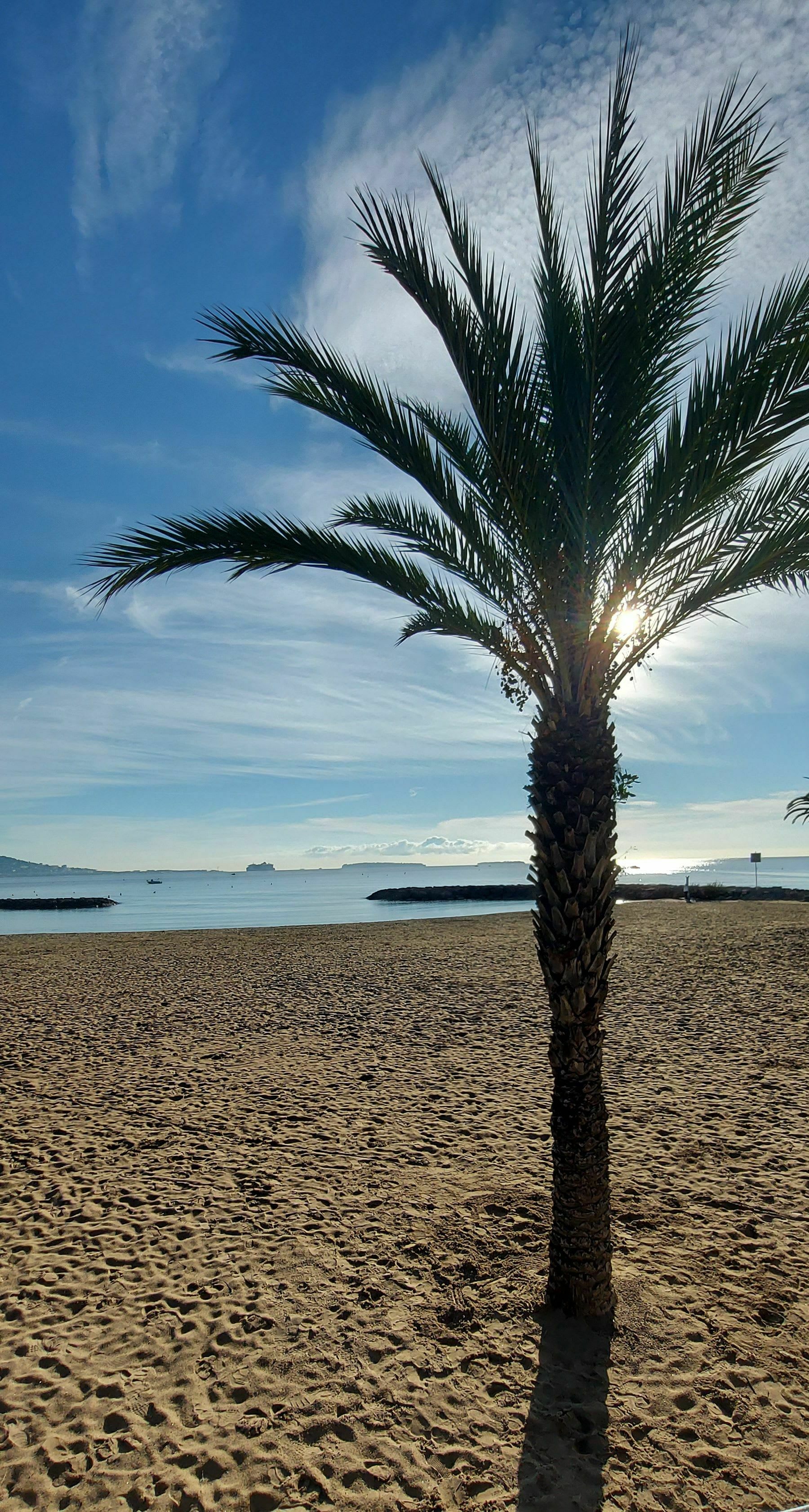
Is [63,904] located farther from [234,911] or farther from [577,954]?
[577,954]

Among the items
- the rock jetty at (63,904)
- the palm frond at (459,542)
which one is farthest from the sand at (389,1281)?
the rock jetty at (63,904)

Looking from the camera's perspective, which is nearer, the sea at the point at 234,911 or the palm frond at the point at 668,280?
the palm frond at the point at 668,280

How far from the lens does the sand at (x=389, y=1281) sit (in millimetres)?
3404

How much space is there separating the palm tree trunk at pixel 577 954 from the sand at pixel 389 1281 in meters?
0.46

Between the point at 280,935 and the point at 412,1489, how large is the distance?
76.6ft

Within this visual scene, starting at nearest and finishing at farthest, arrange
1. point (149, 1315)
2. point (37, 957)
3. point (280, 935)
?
point (149, 1315) < point (37, 957) < point (280, 935)

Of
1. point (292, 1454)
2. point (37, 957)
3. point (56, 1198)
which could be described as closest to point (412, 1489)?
point (292, 1454)

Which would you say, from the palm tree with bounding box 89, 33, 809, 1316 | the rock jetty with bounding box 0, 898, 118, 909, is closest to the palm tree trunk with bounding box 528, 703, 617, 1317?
the palm tree with bounding box 89, 33, 809, 1316

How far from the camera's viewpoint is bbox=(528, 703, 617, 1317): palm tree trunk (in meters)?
4.05

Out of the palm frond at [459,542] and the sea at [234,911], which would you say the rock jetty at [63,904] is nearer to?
the sea at [234,911]

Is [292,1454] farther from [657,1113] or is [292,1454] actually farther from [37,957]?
[37,957]

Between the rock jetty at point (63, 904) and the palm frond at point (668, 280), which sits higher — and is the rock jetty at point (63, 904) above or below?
below

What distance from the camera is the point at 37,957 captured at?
21.4m

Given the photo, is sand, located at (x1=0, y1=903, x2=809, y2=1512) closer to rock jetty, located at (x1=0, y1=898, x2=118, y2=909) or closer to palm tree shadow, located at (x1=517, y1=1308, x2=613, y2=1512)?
palm tree shadow, located at (x1=517, y1=1308, x2=613, y2=1512)
